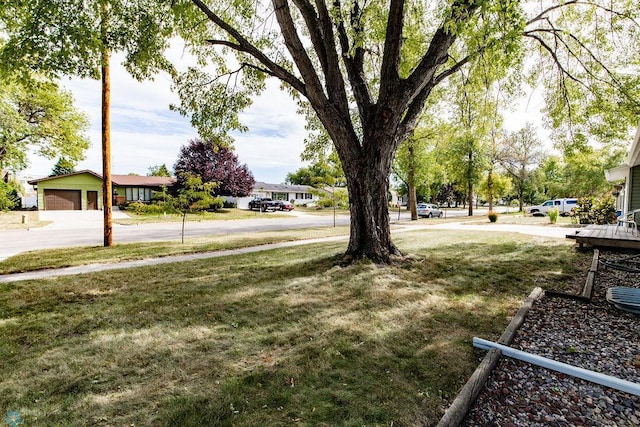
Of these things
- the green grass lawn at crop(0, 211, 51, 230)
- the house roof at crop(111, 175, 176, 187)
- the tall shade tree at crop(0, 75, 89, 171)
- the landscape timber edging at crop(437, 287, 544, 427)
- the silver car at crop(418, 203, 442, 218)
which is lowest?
the landscape timber edging at crop(437, 287, 544, 427)

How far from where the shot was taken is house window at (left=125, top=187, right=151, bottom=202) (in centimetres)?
3491

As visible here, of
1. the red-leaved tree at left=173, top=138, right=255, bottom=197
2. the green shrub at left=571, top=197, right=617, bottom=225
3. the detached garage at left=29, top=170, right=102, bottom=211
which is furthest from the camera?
the red-leaved tree at left=173, top=138, right=255, bottom=197

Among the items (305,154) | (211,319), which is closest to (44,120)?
(305,154)

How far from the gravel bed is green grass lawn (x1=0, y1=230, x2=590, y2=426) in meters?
0.27

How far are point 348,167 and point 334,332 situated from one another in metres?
3.71

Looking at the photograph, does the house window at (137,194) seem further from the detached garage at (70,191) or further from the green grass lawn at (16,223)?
the green grass lawn at (16,223)

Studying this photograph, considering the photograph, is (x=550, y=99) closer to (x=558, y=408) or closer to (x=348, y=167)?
(x=348, y=167)

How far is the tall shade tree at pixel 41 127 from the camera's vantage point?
18516mm

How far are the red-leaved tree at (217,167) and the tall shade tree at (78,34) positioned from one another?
23.3 meters

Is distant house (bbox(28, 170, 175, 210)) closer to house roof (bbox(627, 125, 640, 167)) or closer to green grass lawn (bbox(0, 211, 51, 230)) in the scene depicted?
green grass lawn (bbox(0, 211, 51, 230))

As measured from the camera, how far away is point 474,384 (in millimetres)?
2420

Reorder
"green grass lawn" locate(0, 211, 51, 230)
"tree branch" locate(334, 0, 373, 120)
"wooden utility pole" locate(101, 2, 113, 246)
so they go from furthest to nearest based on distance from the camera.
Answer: "green grass lawn" locate(0, 211, 51, 230) < "wooden utility pole" locate(101, 2, 113, 246) < "tree branch" locate(334, 0, 373, 120)

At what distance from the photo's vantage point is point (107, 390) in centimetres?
248

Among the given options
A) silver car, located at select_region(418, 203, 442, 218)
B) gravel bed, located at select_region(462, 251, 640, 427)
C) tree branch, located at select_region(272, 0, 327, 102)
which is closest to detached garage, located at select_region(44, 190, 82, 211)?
silver car, located at select_region(418, 203, 442, 218)
